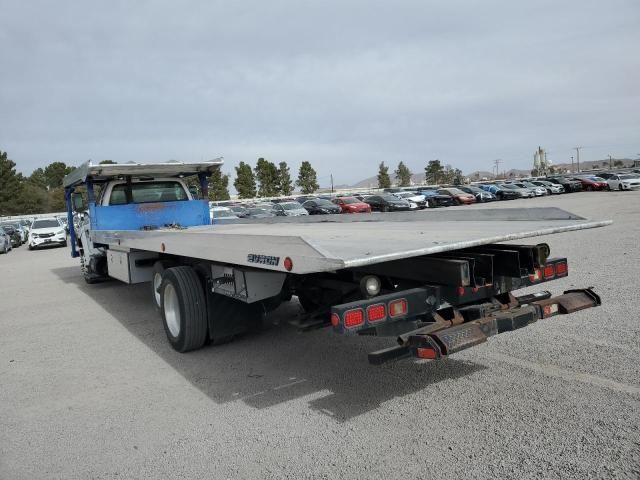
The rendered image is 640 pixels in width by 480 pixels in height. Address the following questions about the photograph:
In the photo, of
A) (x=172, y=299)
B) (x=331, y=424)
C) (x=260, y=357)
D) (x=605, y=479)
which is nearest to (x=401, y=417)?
(x=331, y=424)

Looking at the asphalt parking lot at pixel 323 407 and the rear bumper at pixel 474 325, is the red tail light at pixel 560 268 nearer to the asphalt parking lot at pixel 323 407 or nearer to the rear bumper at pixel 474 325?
the rear bumper at pixel 474 325

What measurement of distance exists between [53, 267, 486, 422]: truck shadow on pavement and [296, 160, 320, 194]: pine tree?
273 feet

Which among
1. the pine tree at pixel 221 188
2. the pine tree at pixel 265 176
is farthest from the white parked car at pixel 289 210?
the pine tree at pixel 265 176

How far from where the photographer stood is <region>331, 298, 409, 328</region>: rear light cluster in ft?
11.1

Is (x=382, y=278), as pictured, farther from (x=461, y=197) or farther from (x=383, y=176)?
(x=383, y=176)

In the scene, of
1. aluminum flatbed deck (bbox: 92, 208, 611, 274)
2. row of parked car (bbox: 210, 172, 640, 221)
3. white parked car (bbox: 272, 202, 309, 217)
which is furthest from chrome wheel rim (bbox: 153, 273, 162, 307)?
white parked car (bbox: 272, 202, 309, 217)

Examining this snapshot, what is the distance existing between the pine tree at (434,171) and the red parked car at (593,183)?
6855 cm

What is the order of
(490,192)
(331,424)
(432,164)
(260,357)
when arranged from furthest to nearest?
(432,164) < (490,192) < (260,357) < (331,424)

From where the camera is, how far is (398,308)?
11.8 feet

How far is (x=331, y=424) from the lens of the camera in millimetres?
3756

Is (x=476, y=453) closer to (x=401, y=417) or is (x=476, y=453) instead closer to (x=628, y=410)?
(x=401, y=417)

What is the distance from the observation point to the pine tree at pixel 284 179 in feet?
279

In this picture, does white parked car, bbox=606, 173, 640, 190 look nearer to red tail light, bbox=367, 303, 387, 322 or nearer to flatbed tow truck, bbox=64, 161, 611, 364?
flatbed tow truck, bbox=64, 161, 611, 364

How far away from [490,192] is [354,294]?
43.7 m
